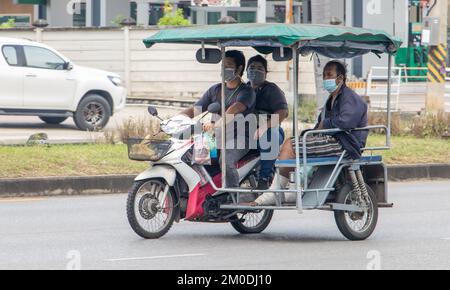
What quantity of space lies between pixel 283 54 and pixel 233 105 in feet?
2.41

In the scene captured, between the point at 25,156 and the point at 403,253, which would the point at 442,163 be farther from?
the point at 403,253

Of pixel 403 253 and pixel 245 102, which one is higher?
pixel 245 102

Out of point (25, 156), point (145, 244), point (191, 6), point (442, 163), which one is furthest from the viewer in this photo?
point (191, 6)

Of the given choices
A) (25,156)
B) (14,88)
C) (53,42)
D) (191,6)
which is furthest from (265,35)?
(191,6)

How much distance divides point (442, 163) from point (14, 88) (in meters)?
8.66

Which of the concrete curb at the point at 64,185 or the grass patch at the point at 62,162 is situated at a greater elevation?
the grass patch at the point at 62,162

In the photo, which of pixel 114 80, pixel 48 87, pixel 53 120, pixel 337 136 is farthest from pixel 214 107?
pixel 53 120

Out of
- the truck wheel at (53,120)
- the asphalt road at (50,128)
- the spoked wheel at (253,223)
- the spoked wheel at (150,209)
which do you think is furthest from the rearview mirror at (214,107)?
the truck wheel at (53,120)

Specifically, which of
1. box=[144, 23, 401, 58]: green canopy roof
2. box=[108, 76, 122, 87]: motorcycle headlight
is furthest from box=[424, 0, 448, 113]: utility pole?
box=[144, 23, 401, 58]: green canopy roof

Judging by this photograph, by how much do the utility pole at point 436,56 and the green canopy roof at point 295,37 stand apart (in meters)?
12.7

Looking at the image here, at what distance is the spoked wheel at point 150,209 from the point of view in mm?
11312

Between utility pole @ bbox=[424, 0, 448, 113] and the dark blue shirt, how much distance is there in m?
13.0

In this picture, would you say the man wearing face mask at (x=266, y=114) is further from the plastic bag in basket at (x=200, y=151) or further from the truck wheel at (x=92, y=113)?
the truck wheel at (x=92, y=113)

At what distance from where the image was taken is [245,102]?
11.7 metres
